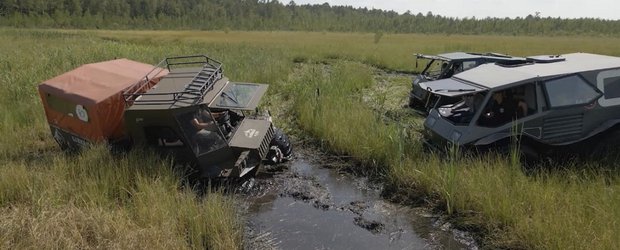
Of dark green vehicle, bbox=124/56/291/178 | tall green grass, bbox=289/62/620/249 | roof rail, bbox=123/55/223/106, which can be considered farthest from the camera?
roof rail, bbox=123/55/223/106

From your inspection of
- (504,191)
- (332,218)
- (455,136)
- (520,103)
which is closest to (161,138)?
(332,218)

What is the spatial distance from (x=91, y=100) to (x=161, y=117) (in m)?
1.25

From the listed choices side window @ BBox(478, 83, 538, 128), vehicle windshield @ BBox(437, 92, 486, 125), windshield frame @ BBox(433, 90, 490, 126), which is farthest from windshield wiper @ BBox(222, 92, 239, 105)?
side window @ BBox(478, 83, 538, 128)

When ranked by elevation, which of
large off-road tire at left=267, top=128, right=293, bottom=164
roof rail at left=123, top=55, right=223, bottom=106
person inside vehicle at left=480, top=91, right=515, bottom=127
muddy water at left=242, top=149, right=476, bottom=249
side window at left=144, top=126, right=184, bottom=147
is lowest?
muddy water at left=242, top=149, right=476, bottom=249

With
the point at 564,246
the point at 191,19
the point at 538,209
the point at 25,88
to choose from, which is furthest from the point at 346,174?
the point at 191,19

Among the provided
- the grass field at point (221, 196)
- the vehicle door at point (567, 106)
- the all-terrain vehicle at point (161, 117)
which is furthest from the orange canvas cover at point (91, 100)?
the vehicle door at point (567, 106)

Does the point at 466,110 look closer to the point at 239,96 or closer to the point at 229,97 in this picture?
the point at 239,96

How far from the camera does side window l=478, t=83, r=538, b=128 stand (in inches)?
277

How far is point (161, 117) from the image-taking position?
257 inches

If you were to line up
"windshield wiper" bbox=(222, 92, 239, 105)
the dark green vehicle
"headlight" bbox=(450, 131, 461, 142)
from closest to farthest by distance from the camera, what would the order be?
1. the dark green vehicle
2. "headlight" bbox=(450, 131, 461, 142)
3. "windshield wiper" bbox=(222, 92, 239, 105)

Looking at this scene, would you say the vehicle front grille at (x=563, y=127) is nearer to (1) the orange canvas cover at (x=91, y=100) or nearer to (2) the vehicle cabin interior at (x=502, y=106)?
(2) the vehicle cabin interior at (x=502, y=106)

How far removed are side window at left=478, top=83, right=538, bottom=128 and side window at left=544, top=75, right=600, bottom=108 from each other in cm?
27

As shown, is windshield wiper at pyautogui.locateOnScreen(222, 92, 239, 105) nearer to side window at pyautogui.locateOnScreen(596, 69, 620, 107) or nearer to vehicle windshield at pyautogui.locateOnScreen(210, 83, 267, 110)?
vehicle windshield at pyautogui.locateOnScreen(210, 83, 267, 110)

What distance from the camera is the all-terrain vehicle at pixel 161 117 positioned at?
21.8 feet
